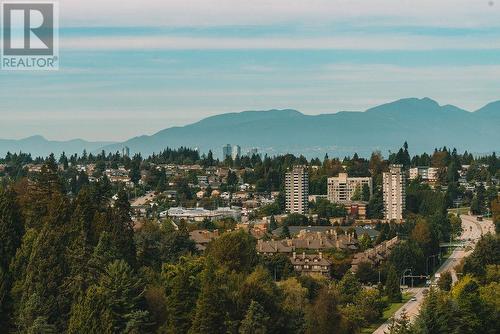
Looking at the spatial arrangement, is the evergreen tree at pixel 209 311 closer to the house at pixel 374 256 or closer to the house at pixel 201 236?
the house at pixel 374 256

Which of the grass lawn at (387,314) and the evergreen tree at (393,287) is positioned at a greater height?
the evergreen tree at (393,287)

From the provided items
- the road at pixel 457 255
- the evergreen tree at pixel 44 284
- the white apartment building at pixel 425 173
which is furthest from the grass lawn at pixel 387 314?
the white apartment building at pixel 425 173

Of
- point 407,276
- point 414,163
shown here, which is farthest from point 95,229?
point 414,163

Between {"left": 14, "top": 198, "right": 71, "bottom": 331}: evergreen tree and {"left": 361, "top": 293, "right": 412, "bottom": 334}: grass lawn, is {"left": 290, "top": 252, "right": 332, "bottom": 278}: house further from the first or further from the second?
{"left": 14, "top": 198, "right": 71, "bottom": 331}: evergreen tree

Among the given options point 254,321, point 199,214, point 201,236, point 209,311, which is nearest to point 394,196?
point 199,214

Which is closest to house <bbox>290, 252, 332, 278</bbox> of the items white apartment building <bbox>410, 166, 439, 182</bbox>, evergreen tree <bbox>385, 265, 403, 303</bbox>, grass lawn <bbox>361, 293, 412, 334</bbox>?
evergreen tree <bbox>385, 265, 403, 303</bbox>
